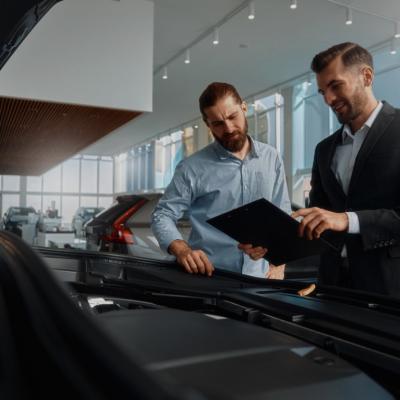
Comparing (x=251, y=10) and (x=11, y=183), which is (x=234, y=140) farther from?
(x=11, y=183)

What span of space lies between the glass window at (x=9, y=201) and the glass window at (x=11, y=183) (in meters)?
0.28

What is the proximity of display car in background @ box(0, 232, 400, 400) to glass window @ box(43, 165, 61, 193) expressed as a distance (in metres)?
21.8

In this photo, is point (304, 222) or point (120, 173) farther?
point (120, 173)

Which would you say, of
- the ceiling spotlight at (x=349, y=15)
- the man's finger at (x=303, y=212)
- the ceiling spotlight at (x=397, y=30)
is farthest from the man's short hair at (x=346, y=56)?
the ceiling spotlight at (x=397, y=30)

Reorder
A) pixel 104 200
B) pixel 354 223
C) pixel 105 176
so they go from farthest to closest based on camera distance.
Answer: pixel 104 200
pixel 105 176
pixel 354 223

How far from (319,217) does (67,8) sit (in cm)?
416

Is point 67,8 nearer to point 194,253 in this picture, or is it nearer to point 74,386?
point 194,253

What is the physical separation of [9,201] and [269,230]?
862 inches

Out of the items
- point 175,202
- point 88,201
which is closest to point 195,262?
point 175,202

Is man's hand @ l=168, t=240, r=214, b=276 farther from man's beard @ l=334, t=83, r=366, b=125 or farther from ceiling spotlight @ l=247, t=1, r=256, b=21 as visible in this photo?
ceiling spotlight @ l=247, t=1, r=256, b=21

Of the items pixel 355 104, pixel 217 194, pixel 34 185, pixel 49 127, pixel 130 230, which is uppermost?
pixel 34 185

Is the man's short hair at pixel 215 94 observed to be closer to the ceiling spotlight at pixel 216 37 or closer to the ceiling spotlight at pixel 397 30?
the ceiling spotlight at pixel 216 37

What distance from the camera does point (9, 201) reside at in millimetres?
21484

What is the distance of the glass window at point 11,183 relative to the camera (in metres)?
21.5
